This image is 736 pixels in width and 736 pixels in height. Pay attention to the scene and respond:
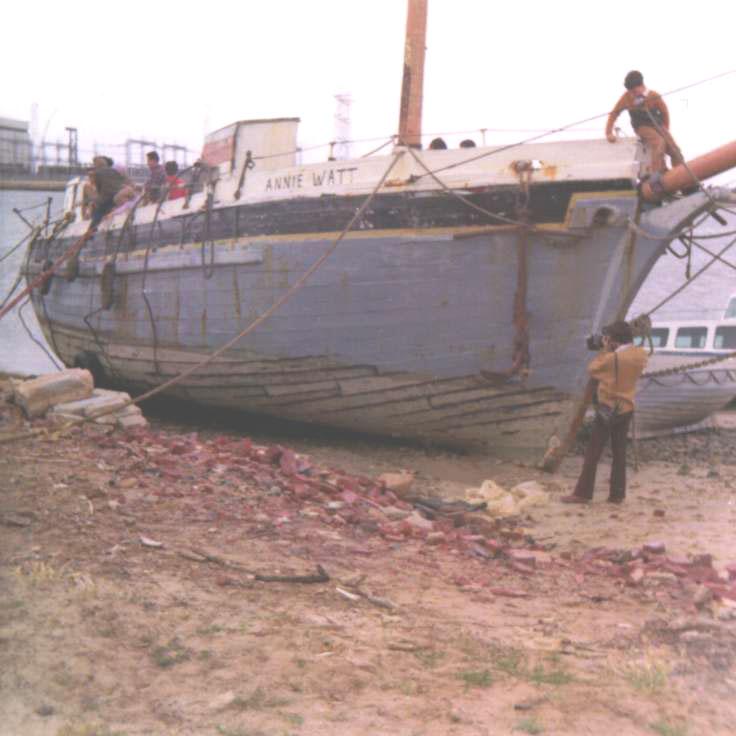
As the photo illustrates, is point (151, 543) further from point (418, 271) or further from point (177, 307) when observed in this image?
point (177, 307)

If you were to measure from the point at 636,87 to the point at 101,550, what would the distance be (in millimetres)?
5991

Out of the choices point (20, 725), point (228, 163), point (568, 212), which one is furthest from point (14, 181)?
point (20, 725)

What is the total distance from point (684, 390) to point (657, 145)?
5155 millimetres

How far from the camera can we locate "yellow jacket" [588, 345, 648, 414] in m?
7.48

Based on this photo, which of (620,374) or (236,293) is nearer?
(620,374)

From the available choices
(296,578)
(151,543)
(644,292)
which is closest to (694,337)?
(296,578)

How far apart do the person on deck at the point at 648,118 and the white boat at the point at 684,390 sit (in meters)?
3.93

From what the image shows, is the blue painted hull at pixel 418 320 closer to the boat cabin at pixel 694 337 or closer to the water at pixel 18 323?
the boat cabin at pixel 694 337

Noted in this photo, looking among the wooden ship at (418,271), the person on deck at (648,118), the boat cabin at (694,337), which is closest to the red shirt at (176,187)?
the wooden ship at (418,271)

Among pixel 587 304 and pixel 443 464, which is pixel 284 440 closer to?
pixel 443 464

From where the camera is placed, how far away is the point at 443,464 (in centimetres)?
932

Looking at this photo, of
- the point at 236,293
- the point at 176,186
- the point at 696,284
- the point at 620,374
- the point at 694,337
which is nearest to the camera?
the point at 620,374

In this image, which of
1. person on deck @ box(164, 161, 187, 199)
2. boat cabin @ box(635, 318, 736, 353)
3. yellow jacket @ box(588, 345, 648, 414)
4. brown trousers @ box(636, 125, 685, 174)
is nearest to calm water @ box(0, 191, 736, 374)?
boat cabin @ box(635, 318, 736, 353)

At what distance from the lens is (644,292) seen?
43094 millimetres
